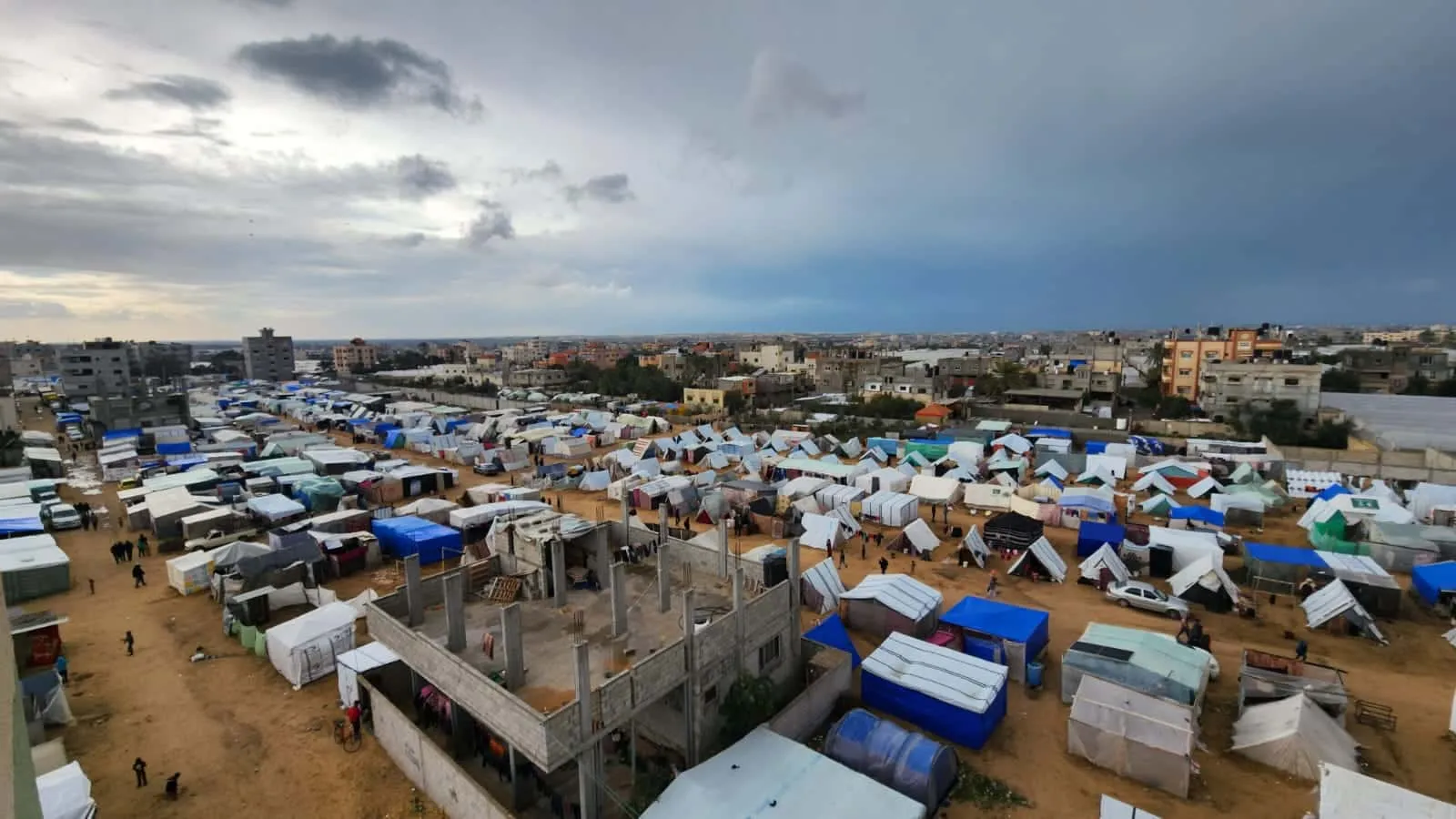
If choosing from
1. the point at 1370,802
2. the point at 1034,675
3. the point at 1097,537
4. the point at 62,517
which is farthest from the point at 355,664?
the point at 62,517

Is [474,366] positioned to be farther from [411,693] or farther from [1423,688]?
[1423,688]

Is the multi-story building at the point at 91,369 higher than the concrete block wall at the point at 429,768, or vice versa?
the multi-story building at the point at 91,369

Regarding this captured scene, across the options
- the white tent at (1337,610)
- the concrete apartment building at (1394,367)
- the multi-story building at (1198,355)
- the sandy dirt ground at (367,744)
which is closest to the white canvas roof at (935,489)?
the sandy dirt ground at (367,744)

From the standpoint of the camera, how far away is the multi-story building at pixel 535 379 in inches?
2857

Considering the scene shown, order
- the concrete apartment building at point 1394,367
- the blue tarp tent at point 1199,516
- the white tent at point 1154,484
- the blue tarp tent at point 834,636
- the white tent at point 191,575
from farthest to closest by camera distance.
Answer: the concrete apartment building at point 1394,367
the white tent at point 1154,484
the blue tarp tent at point 1199,516
the white tent at point 191,575
the blue tarp tent at point 834,636

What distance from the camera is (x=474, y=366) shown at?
84.4 metres

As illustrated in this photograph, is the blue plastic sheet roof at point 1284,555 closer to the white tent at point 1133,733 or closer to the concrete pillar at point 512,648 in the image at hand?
the white tent at point 1133,733

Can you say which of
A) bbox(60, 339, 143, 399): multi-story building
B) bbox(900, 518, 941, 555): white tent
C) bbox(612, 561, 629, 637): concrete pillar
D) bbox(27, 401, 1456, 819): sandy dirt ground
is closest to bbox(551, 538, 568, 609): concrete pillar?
bbox(612, 561, 629, 637): concrete pillar

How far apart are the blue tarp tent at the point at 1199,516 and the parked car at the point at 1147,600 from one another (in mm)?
6118

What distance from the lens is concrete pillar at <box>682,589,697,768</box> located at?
8828 mm

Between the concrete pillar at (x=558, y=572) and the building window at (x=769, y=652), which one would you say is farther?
the concrete pillar at (x=558, y=572)

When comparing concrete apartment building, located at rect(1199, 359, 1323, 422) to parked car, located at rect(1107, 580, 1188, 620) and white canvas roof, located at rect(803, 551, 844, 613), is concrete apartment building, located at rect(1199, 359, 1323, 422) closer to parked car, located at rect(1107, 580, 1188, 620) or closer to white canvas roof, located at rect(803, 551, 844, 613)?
parked car, located at rect(1107, 580, 1188, 620)

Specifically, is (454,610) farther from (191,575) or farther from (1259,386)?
(1259,386)

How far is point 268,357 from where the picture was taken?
→ 93.8 meters
